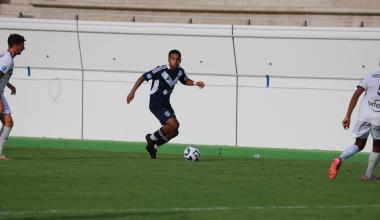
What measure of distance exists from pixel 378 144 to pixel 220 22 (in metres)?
13.2

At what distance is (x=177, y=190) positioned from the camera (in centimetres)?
1469

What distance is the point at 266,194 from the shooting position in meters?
14.5

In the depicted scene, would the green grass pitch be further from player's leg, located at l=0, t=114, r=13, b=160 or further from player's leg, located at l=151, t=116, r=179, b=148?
player's leg, located at l=151, t=116, r=179, b=148

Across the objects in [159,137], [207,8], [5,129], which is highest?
[207,8]

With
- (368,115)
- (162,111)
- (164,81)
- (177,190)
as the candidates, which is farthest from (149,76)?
(177,190)

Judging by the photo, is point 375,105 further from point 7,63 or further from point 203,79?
point 203,79

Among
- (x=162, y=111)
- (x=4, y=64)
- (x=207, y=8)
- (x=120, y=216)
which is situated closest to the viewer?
(x=120, y=216)

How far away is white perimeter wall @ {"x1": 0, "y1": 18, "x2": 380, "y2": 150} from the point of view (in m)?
24.6

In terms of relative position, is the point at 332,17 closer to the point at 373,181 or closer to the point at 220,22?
the point at 220,22

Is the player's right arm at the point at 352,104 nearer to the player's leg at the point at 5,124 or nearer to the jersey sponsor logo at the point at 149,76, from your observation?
the jersey sponsor logo at the point at 149,76

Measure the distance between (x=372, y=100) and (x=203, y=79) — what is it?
9310mm

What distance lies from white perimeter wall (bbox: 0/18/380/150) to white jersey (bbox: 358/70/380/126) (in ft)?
26.0

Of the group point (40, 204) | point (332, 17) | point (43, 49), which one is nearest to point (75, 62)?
point (43, 49)

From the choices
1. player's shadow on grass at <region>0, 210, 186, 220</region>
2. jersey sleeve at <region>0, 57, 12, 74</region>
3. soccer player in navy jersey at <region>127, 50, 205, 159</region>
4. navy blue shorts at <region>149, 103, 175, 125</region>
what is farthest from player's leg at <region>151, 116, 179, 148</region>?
player's shadow on grass at <region>0, 210, 186, 220</region>
